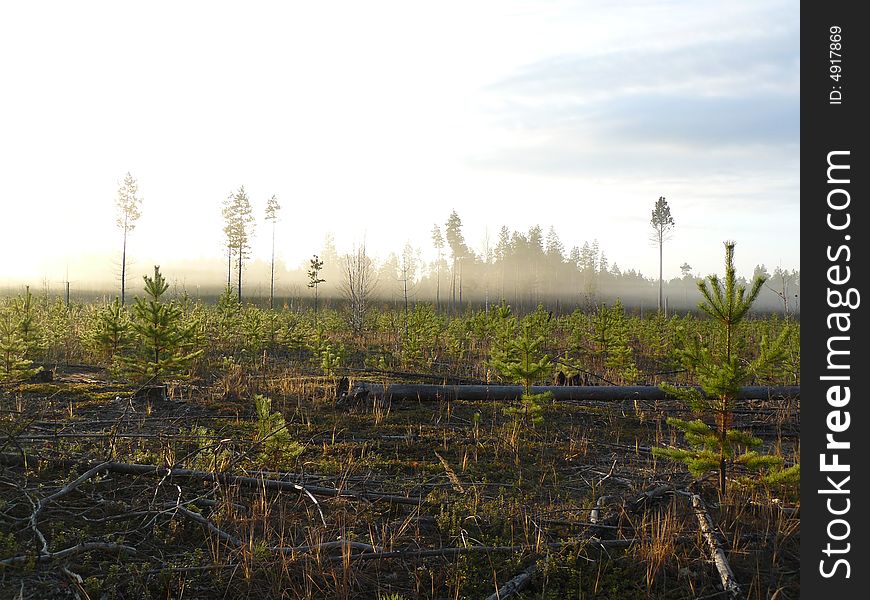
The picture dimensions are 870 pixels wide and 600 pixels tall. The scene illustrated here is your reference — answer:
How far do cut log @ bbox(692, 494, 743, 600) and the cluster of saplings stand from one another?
18.9 inches

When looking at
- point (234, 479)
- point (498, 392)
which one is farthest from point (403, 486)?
point (498, 392)

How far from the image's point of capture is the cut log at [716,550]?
374 cm

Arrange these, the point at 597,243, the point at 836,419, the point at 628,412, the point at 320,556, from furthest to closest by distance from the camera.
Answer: the point at 597,243
the point at 628,412
the point at 320,556
the point at 836,419

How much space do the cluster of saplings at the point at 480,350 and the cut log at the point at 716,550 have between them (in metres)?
0.48

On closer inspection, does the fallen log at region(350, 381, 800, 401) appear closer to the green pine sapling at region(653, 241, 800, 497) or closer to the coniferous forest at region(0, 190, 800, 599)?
the coniferous forest at region(0, 190, 800, 599)

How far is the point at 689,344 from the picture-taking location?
5.52m

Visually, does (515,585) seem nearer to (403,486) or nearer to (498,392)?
(403,486)

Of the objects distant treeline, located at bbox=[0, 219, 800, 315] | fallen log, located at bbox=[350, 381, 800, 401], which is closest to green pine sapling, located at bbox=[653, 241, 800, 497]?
fallen log, located at bbox=[350, 381, 800, 401]

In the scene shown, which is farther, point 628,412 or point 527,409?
point 628,412

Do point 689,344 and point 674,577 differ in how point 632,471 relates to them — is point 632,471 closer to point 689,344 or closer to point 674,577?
point 689,344

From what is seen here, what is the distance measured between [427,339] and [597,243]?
102 metres

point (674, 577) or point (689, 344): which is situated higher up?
point (689, 344)

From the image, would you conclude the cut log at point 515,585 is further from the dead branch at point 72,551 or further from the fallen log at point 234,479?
the dead branch at point 72,551

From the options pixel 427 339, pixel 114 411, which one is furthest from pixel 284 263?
pixel 114 411
